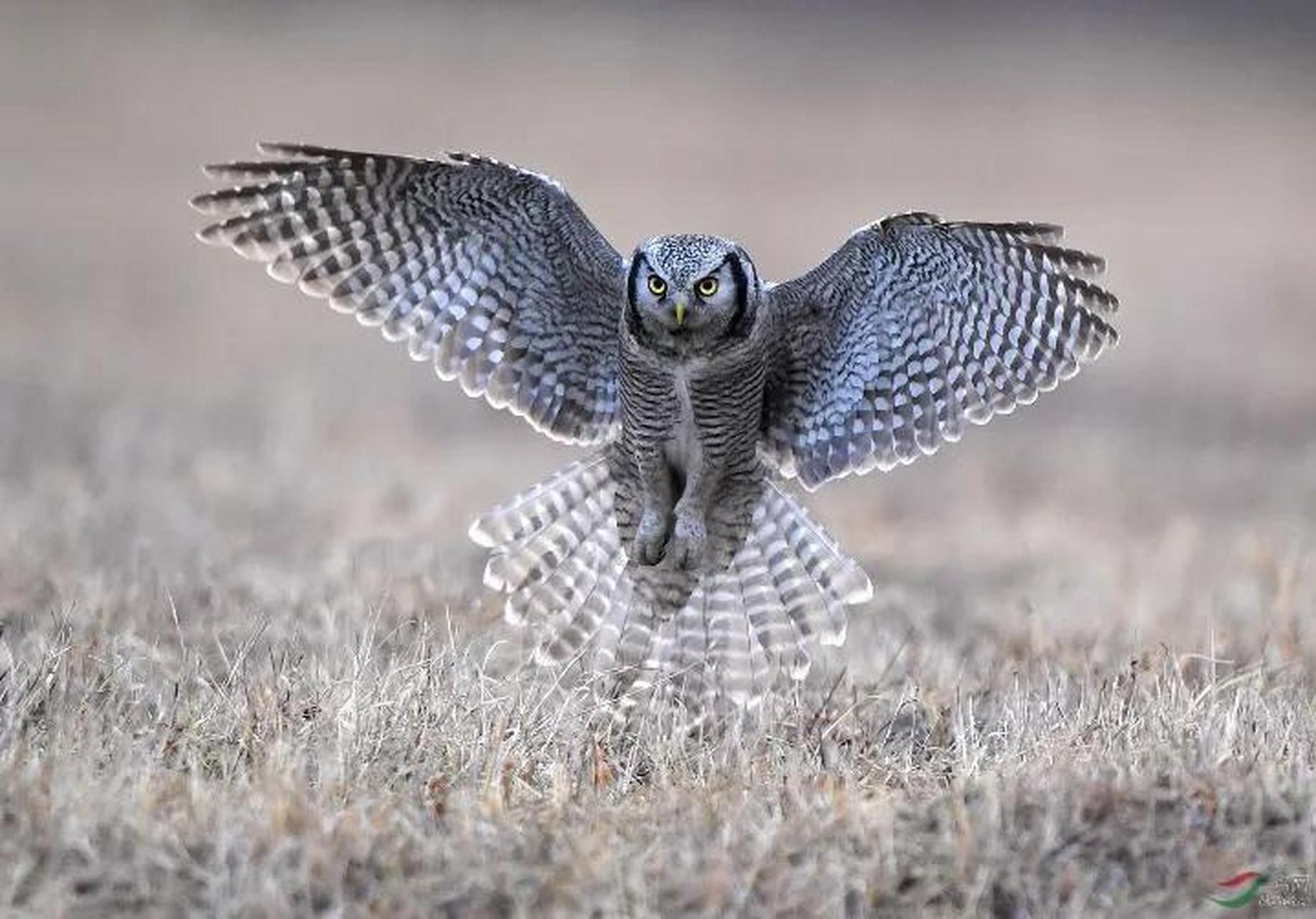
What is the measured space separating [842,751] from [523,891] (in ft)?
5.44

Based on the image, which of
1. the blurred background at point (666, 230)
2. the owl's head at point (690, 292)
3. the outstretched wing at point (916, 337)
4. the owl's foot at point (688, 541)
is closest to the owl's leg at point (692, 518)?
the owl's foot at point (688, 541)

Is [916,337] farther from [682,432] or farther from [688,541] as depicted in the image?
[688,541]

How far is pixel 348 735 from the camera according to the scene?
6.14 meters

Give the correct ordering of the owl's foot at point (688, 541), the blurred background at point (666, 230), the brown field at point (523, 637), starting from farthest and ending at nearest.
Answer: the blurred background at point (666, 230), the owl's foot at point (688, 541), the brown field at point (523, 637)

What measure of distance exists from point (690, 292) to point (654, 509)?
1047mm

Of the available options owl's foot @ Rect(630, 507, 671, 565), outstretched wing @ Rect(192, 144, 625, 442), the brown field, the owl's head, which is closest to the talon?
owl's foot @ Rect(630, 507, 671, 565)

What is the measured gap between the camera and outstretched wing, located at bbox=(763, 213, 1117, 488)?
7891mm

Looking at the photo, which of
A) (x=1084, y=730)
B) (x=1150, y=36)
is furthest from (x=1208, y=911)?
(x=1150, y=36)

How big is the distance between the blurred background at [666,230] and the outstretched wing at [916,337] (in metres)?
0.88

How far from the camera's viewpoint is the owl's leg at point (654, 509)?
27.4 feet

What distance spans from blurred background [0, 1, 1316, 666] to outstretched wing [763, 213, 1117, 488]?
0.88 meters

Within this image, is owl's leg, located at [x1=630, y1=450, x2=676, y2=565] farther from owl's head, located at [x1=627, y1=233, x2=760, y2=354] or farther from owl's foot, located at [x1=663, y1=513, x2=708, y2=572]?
owl's head, located at [x1=627, y1=233, x2=760, y2=354]

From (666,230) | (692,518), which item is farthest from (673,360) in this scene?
(666,230)

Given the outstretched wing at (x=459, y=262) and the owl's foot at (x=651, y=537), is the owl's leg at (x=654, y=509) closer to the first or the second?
the owl's foot at (x=651, y=537)
